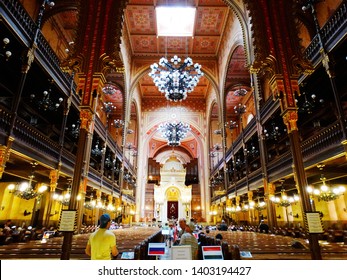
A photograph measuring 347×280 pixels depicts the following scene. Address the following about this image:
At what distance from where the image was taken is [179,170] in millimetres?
30438

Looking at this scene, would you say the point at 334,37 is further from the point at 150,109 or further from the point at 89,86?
the point at 150,109

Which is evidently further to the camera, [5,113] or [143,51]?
[143,51]

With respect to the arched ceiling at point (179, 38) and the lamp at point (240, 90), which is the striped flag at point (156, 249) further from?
the lamp at point (240, 90)

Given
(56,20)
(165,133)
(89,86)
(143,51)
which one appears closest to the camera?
(89,86)

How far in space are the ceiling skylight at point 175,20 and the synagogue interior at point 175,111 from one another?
0.29 feet

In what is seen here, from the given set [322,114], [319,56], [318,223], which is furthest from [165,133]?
[318,223]

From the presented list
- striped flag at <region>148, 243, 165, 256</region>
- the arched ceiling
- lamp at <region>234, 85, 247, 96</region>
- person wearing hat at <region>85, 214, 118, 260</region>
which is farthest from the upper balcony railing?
lamp at <region>234, 85, 247, 96</region>

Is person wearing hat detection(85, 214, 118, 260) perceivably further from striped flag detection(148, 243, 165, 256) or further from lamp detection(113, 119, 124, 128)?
lamp detection(113, 119, 124, 128)

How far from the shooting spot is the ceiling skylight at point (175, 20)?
15.7m

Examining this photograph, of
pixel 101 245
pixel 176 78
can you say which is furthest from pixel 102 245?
pixel 176 78

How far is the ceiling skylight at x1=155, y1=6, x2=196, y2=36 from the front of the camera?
15.7 m

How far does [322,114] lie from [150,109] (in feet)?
61.3

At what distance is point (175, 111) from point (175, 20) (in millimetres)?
11098

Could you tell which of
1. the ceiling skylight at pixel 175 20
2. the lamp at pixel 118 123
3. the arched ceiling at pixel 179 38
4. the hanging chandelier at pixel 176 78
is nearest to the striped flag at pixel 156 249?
the hanging chandelier at pixel 176 78
